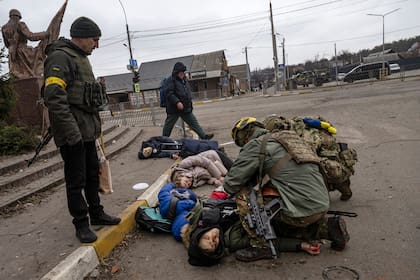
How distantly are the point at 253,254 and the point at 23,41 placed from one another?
30.4 feet

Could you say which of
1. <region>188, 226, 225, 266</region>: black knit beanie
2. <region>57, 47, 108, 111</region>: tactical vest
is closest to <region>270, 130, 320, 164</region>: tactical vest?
<region>188, 226, 225, 266</region>: black knit beanie

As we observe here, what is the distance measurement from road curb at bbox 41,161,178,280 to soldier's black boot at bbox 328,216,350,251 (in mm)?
2068

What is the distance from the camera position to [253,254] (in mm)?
2854

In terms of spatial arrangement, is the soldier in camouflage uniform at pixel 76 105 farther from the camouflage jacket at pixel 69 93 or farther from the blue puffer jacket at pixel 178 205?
the blue puffer jacket at pixel 178 205

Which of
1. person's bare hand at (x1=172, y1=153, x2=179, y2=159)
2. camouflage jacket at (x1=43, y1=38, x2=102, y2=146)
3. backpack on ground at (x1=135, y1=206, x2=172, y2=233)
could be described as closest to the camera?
camouflage jacket at (x1=43, y1=38, x2=102, y2=146)

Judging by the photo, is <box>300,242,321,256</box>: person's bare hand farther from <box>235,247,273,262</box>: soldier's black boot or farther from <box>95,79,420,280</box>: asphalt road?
<box>235,247,273,262</box>: soldier's black boot

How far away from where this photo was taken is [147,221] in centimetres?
359

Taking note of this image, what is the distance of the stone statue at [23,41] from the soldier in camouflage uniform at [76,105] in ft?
22.6

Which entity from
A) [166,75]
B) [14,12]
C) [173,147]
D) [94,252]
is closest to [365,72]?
[166,75]

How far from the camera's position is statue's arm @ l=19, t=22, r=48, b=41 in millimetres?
8955

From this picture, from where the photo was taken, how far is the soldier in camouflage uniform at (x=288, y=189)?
2.72m

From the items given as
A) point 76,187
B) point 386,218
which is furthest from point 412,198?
point 76,187

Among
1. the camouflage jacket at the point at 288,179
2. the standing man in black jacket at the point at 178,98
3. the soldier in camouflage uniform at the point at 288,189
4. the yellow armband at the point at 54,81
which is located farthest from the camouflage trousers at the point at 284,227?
the standing man in black jacket at the point at 178,98

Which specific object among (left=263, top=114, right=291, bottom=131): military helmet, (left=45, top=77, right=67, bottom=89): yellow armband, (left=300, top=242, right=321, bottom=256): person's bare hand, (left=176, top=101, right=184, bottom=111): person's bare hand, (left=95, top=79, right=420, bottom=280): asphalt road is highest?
(left=45, top=77, right=67, bottom=89): yellow armband
